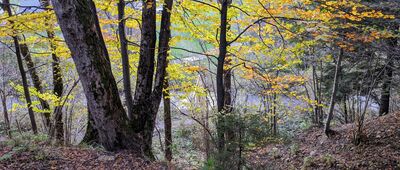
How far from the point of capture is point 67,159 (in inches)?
165

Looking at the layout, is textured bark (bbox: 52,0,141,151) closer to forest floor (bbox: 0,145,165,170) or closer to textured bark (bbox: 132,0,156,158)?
forest floor (bbox: 0,145,165,170)

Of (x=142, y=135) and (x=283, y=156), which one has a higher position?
(x=142, y=135)

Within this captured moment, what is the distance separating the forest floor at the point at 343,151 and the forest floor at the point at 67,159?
201cm

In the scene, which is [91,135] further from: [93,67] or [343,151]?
[343,151]

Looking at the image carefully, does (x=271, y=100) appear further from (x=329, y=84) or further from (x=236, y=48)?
(x=236, y=48)

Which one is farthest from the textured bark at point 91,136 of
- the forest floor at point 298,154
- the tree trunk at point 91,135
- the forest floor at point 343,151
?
the forest floor at point 343,151

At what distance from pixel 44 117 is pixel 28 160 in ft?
18.2

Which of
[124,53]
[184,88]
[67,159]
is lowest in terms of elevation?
[67,159]

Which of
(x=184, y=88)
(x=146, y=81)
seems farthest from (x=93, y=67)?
(x=184, y=88)

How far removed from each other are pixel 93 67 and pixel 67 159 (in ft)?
4.98

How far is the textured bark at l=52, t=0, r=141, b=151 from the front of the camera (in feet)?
11.8

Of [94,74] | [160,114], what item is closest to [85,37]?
[94,74]

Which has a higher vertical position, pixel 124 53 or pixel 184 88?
pixel 124 53

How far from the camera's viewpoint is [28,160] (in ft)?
12.9
